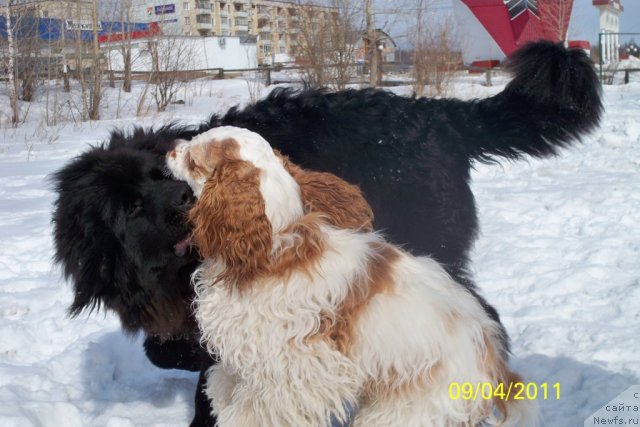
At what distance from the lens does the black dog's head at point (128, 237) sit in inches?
117

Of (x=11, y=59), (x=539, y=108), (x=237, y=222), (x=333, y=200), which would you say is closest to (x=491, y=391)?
(x=333, y=200)

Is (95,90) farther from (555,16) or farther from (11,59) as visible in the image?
(555,16)

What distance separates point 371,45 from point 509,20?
6868 mm

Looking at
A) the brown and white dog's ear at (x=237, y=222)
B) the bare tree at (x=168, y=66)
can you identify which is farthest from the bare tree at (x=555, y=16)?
the brown and white dog's ear at (x=237, y=222)

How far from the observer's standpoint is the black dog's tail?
3748 millimetres

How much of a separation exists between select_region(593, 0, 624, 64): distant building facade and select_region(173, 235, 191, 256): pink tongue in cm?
2482

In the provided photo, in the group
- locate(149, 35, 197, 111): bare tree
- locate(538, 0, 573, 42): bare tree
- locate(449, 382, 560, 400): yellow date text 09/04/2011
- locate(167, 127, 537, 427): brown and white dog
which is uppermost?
locate(538, 0, 573, 42): bare tree

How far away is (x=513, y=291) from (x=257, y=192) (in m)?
3.00

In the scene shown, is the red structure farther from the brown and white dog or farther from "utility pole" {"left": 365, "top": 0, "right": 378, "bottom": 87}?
the brown and white dog

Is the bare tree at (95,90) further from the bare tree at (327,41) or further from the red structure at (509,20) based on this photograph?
the red structure at (509,20)

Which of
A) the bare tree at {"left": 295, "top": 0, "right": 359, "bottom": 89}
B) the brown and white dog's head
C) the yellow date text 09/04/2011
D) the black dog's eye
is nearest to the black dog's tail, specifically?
the brown and white dog's head

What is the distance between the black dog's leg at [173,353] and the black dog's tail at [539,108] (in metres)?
2.06

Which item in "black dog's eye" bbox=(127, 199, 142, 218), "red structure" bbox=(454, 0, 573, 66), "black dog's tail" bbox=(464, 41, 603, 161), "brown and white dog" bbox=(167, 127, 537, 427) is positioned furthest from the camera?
"red structure" bbox=(454, 0, 573, 66)

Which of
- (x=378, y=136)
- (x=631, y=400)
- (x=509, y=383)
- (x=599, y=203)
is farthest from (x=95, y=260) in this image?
(x=599, y=203)
